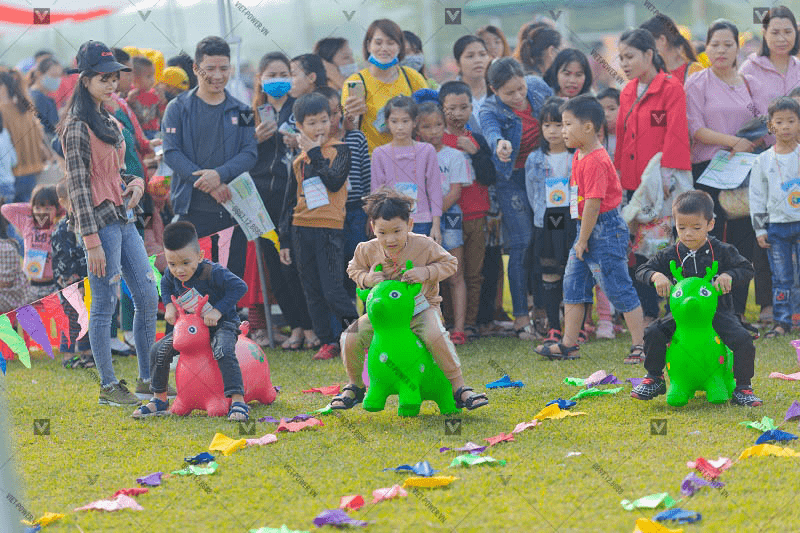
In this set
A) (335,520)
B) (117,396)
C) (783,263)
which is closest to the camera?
(335,520)

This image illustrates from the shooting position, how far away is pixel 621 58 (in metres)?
7.47

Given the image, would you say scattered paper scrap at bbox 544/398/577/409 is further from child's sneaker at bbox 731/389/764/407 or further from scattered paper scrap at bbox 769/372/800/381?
scattered paper scrap at bbox 769/372/800/381

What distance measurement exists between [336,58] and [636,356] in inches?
153

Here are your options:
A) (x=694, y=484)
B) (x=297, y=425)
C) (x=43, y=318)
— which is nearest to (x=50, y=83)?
(x=43, y=318)

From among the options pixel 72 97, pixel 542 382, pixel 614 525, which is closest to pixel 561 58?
pixel 542 382

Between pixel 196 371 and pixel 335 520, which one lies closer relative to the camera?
pixel 335 520

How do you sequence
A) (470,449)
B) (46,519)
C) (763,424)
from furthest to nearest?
(763,424) < (470,449) < (46,519)

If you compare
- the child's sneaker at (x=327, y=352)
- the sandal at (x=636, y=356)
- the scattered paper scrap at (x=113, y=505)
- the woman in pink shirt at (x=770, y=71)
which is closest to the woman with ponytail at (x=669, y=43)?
the woman in pink shirt at (x=770, y=71)

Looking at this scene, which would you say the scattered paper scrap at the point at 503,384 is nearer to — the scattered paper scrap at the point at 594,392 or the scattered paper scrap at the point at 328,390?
the scattered paper scrap at the point at 594,392

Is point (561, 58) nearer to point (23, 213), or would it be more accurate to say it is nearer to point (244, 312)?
point (244, 312)

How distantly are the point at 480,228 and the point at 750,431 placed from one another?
3.37 m

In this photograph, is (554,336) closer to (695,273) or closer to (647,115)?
(647,115)

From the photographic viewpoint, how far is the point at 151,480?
4375 mm

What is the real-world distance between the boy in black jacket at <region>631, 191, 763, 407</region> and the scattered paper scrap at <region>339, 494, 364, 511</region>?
6.66 ft
